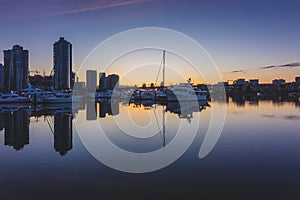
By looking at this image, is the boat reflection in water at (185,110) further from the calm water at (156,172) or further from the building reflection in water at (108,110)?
the calm water at (156,172)

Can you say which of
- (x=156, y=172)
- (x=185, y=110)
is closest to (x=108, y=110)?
(x=185, y=110)

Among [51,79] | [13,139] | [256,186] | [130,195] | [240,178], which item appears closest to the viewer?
[130,195]

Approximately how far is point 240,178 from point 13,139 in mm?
14252

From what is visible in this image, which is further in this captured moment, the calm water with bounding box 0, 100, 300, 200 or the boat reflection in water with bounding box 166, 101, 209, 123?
the boat reflection in water with bounding box 166, 101, 209, 123

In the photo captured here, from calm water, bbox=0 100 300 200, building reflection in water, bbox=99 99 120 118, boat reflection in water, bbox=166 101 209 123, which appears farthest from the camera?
building reflection in water, bbox=99 99 120 118

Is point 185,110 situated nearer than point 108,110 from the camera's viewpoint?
Yes

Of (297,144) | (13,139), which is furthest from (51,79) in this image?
(297,144)

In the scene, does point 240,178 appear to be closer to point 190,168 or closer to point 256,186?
point 256,186

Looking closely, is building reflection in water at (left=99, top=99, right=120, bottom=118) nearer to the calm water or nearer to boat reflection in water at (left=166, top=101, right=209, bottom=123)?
boat reflection in water at (left=166, top=101, right=209, bottom=123)

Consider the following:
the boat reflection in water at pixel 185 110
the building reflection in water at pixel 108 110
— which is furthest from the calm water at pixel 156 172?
the building reflection in water at pixel 108 110

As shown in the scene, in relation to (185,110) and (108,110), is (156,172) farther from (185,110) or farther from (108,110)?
(108,110)

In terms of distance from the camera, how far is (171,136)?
19375 mm

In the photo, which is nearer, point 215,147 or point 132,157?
point 132,157

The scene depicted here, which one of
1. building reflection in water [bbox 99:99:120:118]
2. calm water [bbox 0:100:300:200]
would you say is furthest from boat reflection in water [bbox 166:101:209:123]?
calm water [bbox 0:100:300:200]
